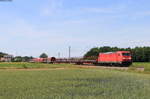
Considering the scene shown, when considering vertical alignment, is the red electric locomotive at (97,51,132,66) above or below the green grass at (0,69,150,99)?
above

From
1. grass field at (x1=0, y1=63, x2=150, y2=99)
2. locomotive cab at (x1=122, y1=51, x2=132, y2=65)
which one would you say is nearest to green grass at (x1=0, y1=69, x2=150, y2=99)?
grass field at (x1=0, y1=63, x2=150, y2=99)

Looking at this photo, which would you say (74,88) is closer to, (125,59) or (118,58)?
(125,59)

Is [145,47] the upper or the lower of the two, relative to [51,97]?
upper

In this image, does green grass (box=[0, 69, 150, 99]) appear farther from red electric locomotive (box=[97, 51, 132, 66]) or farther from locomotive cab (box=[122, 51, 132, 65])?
red electric locomotive (box=[97, 51, 132, 66])

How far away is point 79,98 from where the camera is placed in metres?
10.2

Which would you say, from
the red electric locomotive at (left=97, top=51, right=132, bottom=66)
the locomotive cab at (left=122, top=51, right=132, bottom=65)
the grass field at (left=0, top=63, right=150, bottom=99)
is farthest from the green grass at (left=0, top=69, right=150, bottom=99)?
the red electric locomotive at (left=97, top=51, right=132, bottom=66)

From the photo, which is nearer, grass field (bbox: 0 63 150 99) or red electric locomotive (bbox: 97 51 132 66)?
grass field (bbox: 0 63 150 99)

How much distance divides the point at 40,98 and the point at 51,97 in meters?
0.43

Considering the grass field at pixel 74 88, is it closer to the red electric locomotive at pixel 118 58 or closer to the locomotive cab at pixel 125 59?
the locomotive cab at pixel 125 59

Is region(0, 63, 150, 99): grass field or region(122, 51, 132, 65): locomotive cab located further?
region(122, 51, 132, 65): locomotive cab

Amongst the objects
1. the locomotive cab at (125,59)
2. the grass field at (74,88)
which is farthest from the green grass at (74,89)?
the locomotive cab at (125,59)

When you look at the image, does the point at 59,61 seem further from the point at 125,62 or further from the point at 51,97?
the point at 51,97

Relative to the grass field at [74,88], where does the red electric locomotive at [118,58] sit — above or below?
above

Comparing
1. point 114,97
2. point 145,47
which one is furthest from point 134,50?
point 114,97
